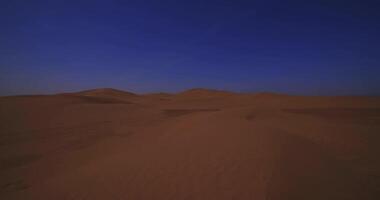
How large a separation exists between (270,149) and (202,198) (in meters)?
2.45

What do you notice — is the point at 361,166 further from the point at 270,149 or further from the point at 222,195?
the point at 222,195

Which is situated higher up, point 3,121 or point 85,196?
point 3,121

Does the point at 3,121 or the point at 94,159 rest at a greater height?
the point at 3,121

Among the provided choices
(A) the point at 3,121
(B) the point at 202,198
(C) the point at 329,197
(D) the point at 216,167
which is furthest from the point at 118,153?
(A) the point at 3,121

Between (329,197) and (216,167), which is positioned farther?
(216,167)

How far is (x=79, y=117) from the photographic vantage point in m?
12.3

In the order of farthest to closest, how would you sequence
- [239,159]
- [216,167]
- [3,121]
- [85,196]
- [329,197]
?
[3,121]
[239,159]
[216,167]
[85,196]
[329,197]

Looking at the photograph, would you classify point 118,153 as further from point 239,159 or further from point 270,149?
point 270,149

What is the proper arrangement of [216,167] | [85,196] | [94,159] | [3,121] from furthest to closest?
[3,121], [94,159], [216,167], [85,196]

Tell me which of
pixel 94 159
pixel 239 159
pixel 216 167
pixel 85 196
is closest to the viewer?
pixel 85 196

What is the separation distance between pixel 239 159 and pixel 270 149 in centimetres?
93

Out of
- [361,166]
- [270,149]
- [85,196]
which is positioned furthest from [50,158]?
[361,166]

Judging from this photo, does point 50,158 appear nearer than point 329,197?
No

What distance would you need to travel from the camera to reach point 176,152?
18.2 feet
